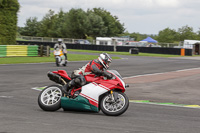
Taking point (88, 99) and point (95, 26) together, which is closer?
point (88, 99)

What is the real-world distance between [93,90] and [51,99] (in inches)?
40.1

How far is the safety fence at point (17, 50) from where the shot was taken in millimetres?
31002

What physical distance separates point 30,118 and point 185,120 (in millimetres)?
3080

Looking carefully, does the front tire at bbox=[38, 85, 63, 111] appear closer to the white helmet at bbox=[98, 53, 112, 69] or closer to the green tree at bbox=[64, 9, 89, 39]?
the white helmet at bbox=[98, 53, 112, 69]

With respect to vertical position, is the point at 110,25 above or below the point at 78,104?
above

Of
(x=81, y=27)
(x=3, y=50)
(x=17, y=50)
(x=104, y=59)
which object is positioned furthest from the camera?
(x=81, y=27)

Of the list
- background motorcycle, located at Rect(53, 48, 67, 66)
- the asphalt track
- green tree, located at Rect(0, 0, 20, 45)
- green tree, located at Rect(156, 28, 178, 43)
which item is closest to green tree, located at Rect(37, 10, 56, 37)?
green tree, located at Rect(156, 28, 178, 43)

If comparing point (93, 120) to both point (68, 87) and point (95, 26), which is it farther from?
point (95, 26)

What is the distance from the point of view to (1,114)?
7641mm

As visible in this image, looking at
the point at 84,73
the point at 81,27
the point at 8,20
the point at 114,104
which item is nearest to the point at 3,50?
the point at 8,20

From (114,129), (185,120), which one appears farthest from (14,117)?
(185,120)

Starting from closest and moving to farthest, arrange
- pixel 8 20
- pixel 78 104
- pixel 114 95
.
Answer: pixel 114 95
pixel 78 104
pixel 8 20

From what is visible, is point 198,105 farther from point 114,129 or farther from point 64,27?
point 64,27

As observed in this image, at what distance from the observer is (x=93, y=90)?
26.2 feet
